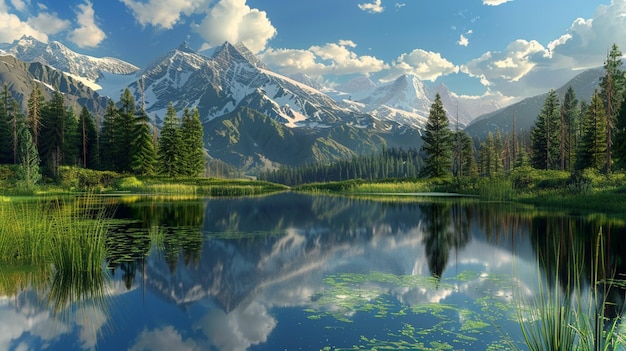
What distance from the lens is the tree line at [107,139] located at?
89875mm

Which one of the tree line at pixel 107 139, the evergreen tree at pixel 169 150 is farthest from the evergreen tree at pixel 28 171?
the evergreen tree at pixel 169 150

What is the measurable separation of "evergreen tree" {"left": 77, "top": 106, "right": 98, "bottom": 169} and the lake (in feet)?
274

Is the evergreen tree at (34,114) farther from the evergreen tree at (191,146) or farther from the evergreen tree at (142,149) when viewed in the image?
the evergreen tree at (191,146)

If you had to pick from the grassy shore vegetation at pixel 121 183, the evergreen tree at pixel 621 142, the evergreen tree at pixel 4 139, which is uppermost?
the evergreen tree at pixel 4 139

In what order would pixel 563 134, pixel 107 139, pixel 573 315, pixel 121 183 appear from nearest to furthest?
pixel 573 315
pixel 563 134
pixel 121 183
pixel 107 139

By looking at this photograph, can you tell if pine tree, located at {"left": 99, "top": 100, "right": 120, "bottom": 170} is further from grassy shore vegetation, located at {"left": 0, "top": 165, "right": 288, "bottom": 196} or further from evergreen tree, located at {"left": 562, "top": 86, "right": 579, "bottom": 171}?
evergreen tree, located at {"left": 562, "top": 86, "right": 579, "bottom": 171}

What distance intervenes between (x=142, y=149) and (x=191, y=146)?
37.2ft

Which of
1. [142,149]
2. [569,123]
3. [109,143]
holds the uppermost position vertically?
[569,123]

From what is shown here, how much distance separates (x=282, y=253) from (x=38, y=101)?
96912 millimetres

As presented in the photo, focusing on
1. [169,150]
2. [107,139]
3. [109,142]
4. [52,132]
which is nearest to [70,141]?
[52,132]

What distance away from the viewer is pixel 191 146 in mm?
98188

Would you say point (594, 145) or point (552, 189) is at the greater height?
point (594, 145)

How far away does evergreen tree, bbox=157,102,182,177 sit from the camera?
92.3m

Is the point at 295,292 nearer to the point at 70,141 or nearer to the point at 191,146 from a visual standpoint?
the point at 191,146
